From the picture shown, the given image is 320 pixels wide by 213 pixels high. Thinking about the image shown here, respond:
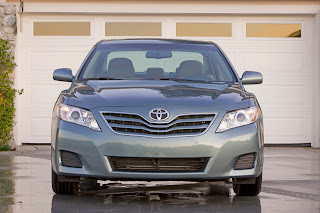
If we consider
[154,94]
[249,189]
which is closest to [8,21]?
[154,94]

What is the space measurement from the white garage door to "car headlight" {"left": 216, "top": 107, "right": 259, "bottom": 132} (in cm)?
908

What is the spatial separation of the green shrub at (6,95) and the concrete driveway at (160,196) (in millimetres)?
4277

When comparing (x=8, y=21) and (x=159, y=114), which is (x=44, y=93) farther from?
(x=159, y=114)

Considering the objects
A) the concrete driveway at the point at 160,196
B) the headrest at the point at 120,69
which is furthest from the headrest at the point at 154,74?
the concrete driveway at the point at 160,196

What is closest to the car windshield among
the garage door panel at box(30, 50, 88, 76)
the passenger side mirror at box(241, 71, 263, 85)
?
the passenger side mirror at box(241, 71, 263, 85)

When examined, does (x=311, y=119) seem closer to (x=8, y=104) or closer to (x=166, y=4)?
(x=166, y=4)

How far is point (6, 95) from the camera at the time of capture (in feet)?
50.0

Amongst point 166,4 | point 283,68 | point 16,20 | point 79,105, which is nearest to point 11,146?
point 16,20

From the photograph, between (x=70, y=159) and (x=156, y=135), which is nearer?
(x=156, y=135)

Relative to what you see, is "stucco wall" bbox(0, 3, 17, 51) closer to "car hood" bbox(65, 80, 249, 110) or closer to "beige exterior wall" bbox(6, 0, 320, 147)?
"beige exterior wall" bbox(6, 0, 320, 147)

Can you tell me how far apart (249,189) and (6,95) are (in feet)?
28.1

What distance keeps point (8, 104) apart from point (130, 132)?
8.66 meters

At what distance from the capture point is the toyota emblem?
686 cm

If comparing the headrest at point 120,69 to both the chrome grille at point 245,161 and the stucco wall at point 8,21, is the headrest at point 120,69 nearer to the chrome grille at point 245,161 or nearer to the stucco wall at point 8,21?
the chrome grille at point 245,161
